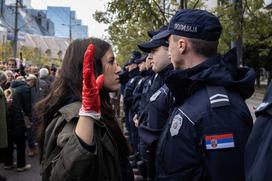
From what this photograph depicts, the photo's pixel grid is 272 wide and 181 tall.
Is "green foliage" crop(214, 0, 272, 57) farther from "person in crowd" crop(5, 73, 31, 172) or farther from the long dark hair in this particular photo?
the long dark hair

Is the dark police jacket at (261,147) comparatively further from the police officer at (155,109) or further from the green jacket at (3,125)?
the green jacket at (3,125)

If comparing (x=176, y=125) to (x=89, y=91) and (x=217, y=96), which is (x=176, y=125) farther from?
(x=89, y=91)

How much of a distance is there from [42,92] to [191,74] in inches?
297

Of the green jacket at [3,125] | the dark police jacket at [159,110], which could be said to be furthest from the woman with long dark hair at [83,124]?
the green jacket at [3,125]

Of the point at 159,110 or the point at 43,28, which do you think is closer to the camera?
the point at 159,110

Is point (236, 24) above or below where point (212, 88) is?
above

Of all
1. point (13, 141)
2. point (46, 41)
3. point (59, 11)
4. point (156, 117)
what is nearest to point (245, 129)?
point (156, 117)

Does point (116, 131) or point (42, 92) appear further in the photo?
point (42, 92)

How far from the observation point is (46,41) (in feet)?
320

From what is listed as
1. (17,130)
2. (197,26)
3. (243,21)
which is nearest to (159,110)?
(197,26)

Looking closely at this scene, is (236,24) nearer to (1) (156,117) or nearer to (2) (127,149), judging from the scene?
(1) (156,117)


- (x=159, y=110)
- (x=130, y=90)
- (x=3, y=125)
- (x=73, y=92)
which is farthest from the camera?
(x=130, y=90)

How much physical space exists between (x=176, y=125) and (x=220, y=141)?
263mm

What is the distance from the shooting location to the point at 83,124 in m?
2.23
